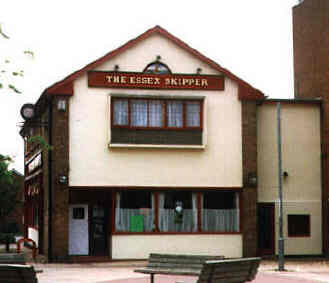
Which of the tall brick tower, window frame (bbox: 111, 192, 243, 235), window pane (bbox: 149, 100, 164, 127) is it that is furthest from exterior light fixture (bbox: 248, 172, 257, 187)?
window pane (bbox: 149, 100, 164, 127)

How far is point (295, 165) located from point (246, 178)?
2.50 metres

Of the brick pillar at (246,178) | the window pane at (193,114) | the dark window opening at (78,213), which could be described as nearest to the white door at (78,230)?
the dark window opening at (78,213)

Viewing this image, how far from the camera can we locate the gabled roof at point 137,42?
102ft

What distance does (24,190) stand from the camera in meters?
44.2

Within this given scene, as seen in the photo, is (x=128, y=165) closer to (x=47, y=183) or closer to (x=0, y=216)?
(x=47, y=183)

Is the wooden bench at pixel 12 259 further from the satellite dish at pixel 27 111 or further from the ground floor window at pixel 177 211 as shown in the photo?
the satellite dish at pixel 27 111

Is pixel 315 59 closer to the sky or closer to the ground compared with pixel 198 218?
closer to the sky

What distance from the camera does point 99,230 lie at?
1289 inches

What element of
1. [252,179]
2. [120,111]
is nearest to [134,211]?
[120,111]

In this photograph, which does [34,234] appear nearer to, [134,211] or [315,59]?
[134,211]

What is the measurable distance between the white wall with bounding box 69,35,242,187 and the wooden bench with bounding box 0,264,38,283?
52.3 feet

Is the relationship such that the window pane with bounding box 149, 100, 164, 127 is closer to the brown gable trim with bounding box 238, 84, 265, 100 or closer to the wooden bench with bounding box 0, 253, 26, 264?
the brown gable trim with bounding box 238, 84, 265, 100

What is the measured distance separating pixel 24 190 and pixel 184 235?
14.7 metres

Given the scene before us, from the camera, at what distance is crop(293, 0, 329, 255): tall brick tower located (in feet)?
110
